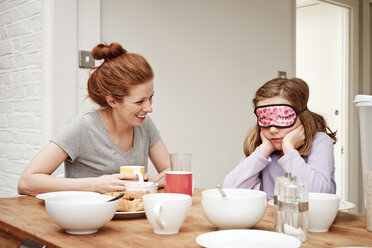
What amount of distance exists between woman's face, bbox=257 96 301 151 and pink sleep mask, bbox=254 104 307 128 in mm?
26

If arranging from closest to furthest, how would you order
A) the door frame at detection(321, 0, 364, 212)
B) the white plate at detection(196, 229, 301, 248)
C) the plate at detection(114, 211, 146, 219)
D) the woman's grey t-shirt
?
the white plate at detection(196, 229, 301, 248) → the plate at detection(114, 211, 146, 219) → the woman's grey t-shirt → the door frame at detection(321, 0, 364, 212)

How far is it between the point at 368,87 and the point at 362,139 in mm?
3690

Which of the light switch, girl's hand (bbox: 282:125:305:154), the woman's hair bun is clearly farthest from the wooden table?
the light switch

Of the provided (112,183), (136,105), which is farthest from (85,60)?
(112,183)

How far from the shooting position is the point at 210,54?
3.11 metres

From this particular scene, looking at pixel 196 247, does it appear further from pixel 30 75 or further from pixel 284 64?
pixel 284 64

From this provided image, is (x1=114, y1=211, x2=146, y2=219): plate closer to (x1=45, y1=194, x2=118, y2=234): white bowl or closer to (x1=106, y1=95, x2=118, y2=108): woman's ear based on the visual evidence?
(x1=45, y1=194, x2=118, y2=234): white bowl

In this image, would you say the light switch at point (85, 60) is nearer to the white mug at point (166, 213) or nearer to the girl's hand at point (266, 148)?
the girl's hand at point (266, 148)

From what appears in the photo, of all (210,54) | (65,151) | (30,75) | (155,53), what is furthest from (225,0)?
(65,151)

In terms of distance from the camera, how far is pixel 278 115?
5.23ft

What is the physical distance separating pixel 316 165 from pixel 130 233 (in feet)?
2.92

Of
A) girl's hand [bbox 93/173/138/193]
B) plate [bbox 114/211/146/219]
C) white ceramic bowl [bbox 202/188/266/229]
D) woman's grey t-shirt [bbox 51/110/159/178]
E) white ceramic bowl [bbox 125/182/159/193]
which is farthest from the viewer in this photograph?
woman's grey t-shirt [bbox 51/110/159/178]

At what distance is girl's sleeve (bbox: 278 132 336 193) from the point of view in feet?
4.81

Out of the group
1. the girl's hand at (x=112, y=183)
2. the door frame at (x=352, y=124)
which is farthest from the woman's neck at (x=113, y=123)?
the door frame at (x=352, y=124)
